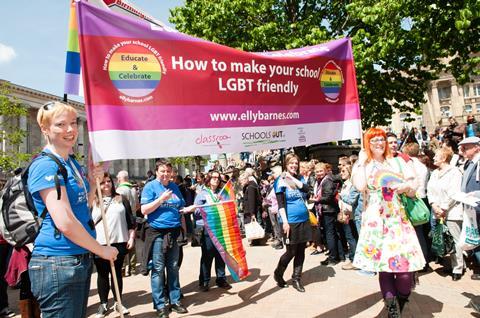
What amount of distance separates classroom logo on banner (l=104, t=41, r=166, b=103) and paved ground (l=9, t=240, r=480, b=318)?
3.23 metres

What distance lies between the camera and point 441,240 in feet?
21.6

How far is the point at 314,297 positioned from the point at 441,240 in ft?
8.75

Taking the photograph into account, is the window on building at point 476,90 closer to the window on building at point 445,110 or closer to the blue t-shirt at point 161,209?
the window on building at point 445,110

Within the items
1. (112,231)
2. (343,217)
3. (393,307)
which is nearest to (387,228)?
(393,307)

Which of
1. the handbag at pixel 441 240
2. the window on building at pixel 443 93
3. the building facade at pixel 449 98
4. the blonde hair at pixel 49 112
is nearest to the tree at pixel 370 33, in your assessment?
the handbag at pixel 441 240

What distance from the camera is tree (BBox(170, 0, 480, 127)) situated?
1234cm

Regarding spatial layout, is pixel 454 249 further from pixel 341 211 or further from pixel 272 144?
pixel 272 144

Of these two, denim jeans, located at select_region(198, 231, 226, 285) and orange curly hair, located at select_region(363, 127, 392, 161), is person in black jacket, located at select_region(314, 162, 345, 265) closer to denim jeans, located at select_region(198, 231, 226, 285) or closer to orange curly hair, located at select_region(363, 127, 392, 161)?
denim jeans, located at select_region(198, 231, 226, 285)

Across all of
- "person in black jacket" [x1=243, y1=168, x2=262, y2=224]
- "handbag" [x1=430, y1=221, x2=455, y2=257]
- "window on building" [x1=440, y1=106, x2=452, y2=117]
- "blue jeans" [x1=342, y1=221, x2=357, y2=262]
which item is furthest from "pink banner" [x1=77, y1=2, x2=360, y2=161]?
"window on building" [x1=440, y1=106, x2=452, y2=117]

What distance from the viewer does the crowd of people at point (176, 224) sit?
2.44 metres

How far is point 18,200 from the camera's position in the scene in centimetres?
302

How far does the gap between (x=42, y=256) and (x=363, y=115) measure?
57.5 ft

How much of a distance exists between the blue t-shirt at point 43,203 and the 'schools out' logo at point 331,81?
155 inches

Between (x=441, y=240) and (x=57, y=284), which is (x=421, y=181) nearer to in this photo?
(x=441, y=240)
